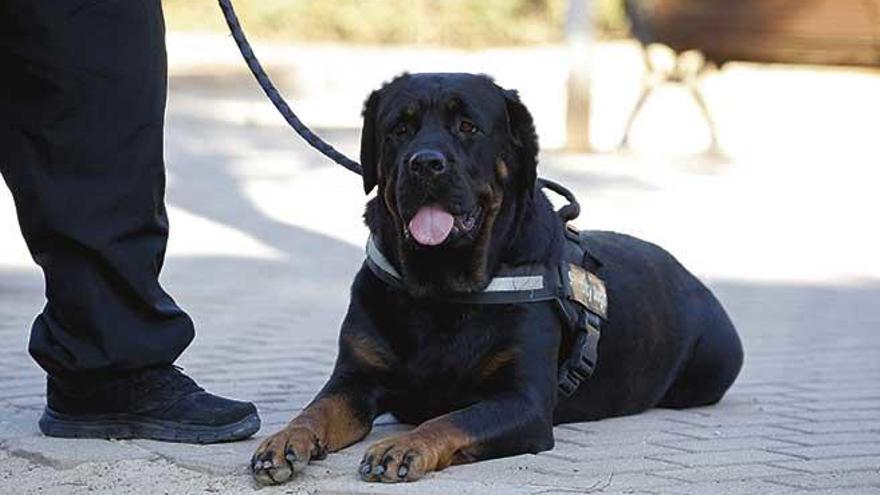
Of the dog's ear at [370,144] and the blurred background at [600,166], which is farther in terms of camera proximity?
the blurred background at [600,166]

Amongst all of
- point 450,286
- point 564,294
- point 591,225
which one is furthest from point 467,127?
point 591,225

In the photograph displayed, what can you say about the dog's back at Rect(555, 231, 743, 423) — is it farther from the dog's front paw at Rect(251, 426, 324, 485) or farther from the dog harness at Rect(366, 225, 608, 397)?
the dog's front paw at Rect(251, 426, 324, 485)

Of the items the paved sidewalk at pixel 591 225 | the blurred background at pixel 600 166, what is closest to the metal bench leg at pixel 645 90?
the blurred background at pixel 600 166

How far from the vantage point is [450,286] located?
452 cm

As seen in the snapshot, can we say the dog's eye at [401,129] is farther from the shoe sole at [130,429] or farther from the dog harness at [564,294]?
the shoe sole at [130,429]

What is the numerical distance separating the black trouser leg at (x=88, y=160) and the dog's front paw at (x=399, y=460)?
27.2 inches

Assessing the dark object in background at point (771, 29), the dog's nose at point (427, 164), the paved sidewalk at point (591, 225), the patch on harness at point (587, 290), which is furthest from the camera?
the dark object in background at point (771, 29)

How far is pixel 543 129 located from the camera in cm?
1567

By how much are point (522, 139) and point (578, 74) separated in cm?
948

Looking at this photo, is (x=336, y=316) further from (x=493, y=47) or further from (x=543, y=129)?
(x=493, y=47)

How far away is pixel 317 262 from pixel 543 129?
23.3 feet

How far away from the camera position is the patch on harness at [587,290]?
15.4 ft

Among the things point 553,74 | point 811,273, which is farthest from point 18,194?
point 553,74

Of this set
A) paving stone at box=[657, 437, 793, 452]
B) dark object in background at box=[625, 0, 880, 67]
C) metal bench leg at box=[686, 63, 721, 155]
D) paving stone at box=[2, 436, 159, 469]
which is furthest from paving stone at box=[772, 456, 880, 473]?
dark object in background at box=[625, 0, 880, 67]
